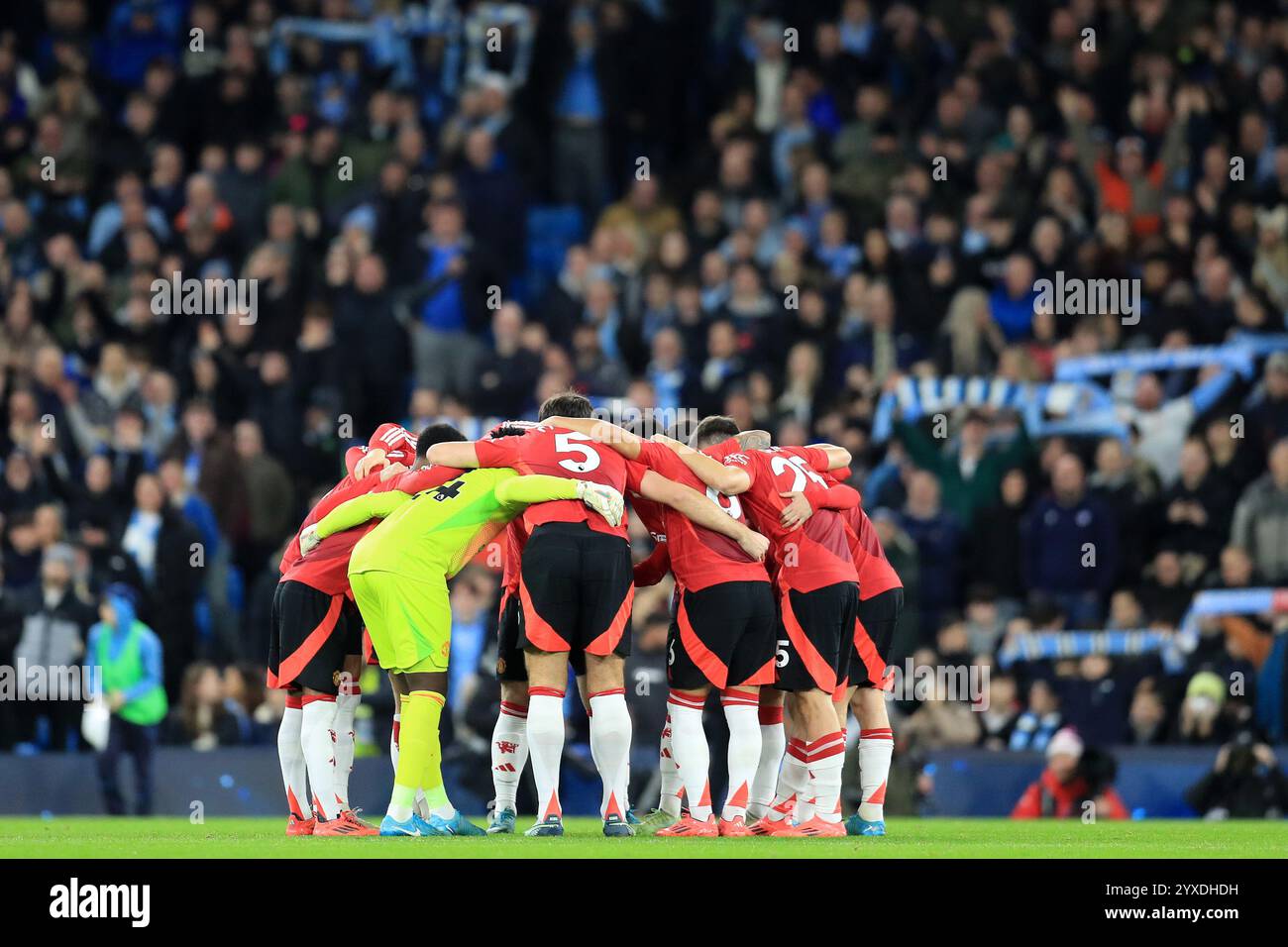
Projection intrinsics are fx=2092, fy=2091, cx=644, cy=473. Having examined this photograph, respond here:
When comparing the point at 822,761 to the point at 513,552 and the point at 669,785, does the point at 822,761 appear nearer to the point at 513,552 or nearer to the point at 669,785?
the point at 669,785

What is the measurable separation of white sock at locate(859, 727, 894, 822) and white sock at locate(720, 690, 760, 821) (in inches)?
44.7

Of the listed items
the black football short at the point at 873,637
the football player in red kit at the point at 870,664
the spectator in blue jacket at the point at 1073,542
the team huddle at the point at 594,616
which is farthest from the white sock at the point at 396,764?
the spectator in blue jacket at the point at 1073,542

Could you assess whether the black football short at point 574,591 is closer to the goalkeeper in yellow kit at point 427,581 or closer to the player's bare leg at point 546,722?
the player's bare leg at point 546,722

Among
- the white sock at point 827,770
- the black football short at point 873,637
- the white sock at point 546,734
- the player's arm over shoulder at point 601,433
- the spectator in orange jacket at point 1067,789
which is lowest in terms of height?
the spectator in orange jacket at point 1067,789

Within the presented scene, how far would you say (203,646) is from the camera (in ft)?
65.2

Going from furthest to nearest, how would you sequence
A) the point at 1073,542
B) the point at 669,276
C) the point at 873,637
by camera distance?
the point at 669,276 → the point at 1073,542 → the point at 873,637

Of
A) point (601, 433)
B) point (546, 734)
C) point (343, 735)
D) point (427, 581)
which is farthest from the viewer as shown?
point (343, 735)

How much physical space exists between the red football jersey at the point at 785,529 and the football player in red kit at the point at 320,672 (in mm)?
2357

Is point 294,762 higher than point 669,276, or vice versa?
point 669,276

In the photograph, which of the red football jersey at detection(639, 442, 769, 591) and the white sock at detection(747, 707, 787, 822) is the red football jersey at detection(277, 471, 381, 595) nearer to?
the red football jersey at detection(639, 442, 769, 591)

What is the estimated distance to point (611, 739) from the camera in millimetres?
12680

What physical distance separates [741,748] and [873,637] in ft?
5.21

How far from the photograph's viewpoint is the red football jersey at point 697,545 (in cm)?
1320

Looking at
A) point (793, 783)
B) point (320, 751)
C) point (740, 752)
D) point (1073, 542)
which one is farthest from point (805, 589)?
point (1073, 542)
